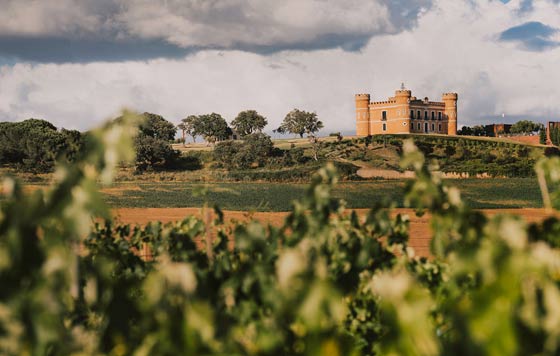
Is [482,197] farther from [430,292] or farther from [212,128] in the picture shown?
[212,128]

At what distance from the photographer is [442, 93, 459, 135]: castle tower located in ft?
352

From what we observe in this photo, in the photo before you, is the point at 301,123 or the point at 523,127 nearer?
the point at 301,123

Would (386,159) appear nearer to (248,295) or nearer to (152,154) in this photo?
(152,154)

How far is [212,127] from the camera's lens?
113750mm

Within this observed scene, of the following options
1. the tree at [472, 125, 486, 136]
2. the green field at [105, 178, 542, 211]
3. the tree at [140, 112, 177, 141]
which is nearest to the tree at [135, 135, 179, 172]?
the green field at [105, 178, 542, 211]

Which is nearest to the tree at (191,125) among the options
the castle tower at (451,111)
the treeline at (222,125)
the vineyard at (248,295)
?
the treeline at (222,125)

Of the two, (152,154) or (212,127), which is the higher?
(212,127)

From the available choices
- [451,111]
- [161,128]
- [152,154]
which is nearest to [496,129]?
[451,111]

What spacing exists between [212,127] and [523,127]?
206 feet

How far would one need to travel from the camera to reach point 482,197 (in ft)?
150

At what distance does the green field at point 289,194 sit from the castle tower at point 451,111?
160ft

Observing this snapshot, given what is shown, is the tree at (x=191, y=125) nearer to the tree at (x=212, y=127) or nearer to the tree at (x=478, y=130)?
the tree at (x=212, y=127)

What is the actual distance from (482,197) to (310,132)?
56693 millimetres

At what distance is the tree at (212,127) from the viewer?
114 m
